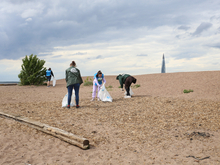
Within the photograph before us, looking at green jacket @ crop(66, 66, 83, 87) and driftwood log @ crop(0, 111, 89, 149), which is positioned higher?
green jacket @ crop(66, 66, 83, 87)

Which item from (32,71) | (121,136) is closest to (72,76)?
(121,136)

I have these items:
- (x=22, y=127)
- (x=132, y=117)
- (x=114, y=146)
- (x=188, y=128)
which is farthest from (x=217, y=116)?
(x=22, y=127)

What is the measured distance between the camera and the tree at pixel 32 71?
828 inches

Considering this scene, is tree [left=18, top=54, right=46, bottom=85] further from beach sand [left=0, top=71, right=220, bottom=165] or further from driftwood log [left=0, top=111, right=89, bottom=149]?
driftwood log [left=0, top=111, right=89, bottom=149]

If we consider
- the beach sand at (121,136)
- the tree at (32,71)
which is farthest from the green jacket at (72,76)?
the tree at (32,71)

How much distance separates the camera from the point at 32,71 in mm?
21250

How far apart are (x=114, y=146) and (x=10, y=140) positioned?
2.78 m

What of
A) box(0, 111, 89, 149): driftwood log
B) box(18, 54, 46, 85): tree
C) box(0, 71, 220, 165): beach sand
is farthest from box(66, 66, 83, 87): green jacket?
box(18, 54, 46, 85): tree

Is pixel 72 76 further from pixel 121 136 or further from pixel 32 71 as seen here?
pixel 32 71

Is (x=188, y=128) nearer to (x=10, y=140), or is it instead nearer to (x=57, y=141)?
(x=57, y=141)

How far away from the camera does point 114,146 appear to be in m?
4.98

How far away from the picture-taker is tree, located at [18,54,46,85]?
69.0 ft

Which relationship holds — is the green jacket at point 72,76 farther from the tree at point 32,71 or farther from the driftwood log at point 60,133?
the tree at point 32,71

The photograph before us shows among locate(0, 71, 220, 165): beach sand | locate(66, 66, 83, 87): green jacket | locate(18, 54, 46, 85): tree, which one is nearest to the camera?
locate(0, 71, 220, 165): beach sand
